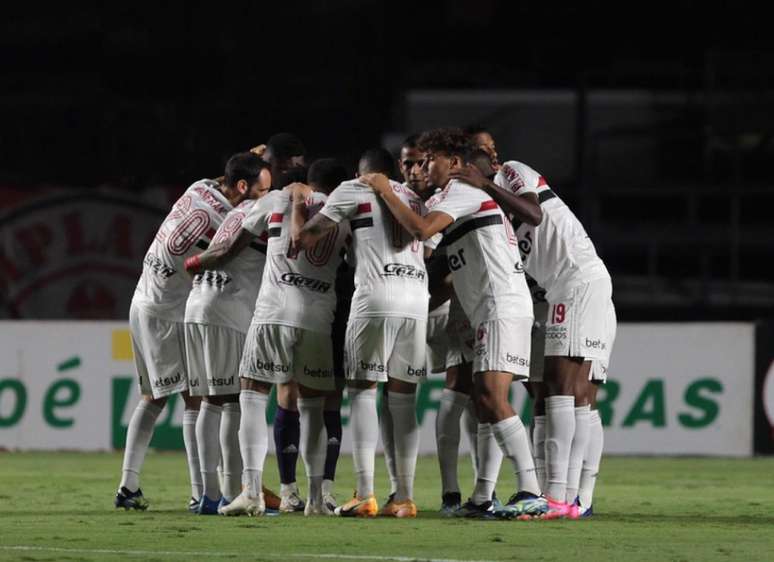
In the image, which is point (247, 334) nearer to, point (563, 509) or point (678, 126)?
point (563, 509)

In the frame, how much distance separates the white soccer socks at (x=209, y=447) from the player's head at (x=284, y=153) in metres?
1.35

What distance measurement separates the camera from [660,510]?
30.0 feet

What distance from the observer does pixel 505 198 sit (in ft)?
26.4

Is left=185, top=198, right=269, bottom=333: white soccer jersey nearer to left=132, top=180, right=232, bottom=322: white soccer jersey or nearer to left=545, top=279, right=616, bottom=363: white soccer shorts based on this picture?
left=132, top=180, right=232, bottom=322: white soccer jersey

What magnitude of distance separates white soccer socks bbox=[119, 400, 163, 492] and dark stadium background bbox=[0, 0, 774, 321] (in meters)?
9.43

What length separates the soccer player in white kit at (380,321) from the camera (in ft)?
26.4

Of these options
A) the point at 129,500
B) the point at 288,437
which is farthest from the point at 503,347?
the point at 129,500

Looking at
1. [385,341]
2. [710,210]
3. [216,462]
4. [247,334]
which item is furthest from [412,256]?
[710,210]

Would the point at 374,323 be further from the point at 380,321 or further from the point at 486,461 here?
the point at 486,461

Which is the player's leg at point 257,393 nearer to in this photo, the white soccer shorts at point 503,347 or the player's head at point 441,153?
the white soccer shorts at point 503,347

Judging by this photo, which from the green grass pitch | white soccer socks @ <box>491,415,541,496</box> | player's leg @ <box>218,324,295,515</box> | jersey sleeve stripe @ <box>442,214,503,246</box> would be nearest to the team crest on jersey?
the green grass pitch

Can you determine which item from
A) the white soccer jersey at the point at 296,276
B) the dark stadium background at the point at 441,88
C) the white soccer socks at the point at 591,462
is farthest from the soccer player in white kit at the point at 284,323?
the dark stadium background at the point at 441,88

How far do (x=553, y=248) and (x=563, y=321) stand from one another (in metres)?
0.40

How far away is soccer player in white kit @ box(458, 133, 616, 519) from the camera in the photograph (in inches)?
324
